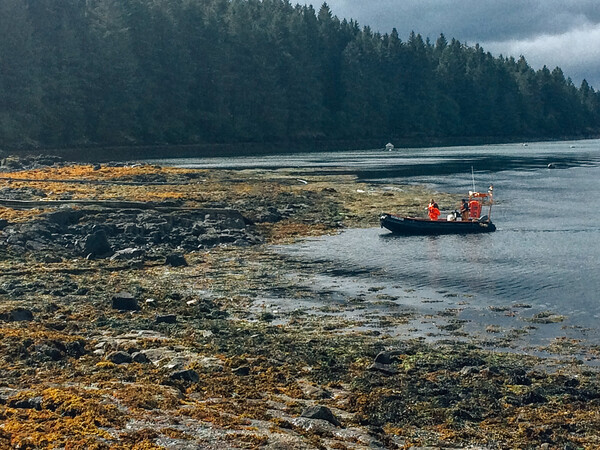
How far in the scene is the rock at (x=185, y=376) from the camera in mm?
18761

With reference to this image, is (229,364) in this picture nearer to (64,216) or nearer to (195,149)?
(64,216)

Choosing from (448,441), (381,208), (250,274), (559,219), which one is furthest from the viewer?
(381,208)

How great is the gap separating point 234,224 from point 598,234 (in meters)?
22.1

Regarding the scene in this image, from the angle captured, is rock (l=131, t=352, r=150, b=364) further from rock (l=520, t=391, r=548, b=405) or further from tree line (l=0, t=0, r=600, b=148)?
tree line (l=0, t=0, r=600, b=148)

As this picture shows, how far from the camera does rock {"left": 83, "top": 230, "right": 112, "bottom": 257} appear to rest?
1486 inches

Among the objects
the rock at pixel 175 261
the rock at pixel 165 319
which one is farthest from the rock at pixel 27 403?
the rock at pixel 175 261

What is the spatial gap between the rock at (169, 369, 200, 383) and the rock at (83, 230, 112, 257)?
19851mm

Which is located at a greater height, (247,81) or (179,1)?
(179,1)

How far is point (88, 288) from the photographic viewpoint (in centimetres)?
3041

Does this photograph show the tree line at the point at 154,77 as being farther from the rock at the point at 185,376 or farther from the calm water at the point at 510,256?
the rock at the point at 185,376

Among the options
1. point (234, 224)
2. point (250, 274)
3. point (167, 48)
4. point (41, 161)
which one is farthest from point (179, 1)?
point (250, 274)

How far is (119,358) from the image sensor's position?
20.0 meters

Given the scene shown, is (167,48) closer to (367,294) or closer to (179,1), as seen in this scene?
(179,1)

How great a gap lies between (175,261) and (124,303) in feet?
31.3
